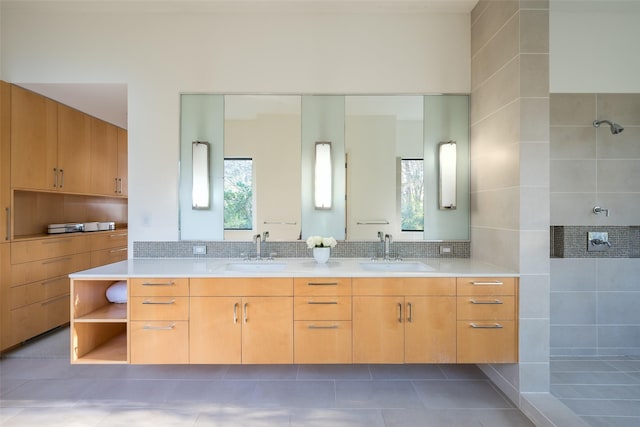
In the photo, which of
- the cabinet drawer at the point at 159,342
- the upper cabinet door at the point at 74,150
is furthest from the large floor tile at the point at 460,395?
the upper cabinet door at the point at 74,150

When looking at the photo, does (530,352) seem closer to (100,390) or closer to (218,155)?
(218,155)

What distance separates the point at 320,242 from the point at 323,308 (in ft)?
1.88

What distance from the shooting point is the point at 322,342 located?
2158mm

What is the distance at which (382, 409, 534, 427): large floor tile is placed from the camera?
1964 mm

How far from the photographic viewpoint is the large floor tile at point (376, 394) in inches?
85.0

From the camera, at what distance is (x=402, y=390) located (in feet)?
7.64

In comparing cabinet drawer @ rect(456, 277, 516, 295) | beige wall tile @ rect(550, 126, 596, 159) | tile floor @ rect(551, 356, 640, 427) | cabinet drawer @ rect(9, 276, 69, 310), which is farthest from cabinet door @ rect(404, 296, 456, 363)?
cabinet drawer @ rect(9, 276, 69, 310)

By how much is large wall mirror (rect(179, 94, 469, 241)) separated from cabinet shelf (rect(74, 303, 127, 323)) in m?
0.77

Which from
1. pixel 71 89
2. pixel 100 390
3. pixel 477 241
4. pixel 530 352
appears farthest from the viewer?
pixel 71 89

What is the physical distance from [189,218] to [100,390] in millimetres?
1397

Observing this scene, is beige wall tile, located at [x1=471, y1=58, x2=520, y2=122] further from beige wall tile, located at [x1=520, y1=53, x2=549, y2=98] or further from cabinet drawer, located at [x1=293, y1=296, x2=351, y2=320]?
cabinet drawer, located at [x1=293, y1=296, x2=351, y2=320]

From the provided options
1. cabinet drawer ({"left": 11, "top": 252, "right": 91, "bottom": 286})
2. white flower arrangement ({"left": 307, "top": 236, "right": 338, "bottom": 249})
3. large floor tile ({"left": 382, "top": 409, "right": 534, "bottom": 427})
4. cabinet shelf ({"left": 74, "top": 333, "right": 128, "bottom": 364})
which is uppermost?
white flower arrangement ({"left": 307, "top": 236, "right": 338, "bottom": 249})

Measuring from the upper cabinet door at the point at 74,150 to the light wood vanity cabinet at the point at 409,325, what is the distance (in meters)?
3.34

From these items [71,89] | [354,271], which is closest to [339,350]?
[354,271]
